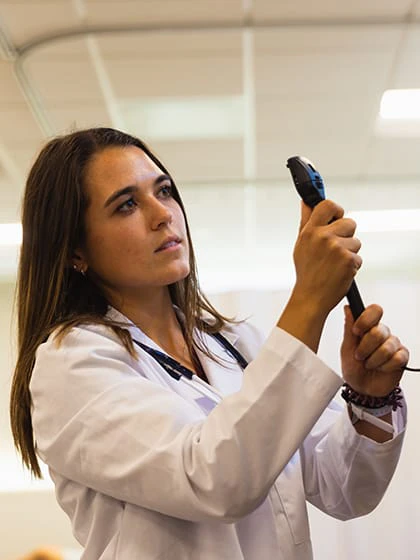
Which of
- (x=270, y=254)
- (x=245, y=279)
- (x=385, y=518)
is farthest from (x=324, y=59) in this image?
(x=245, y=279)

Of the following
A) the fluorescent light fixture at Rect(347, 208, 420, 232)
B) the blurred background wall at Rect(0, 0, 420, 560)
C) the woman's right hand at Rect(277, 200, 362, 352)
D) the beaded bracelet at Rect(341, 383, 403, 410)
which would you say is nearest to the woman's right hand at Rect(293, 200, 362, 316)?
the woman's right hand at Rect(277, 200, 362, 352)

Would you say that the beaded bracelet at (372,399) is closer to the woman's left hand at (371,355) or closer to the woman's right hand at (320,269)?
the woman's left hand at (371,355)

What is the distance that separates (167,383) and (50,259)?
236mm

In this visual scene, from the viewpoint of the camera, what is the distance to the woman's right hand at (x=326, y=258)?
0.69m

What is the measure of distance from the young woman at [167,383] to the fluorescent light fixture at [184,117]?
2.48 m

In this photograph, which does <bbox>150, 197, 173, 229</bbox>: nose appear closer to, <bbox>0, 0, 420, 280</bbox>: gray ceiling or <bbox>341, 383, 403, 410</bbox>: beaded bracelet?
<bbox>341, 383, 403, 410</bbox>: beaded bracelet

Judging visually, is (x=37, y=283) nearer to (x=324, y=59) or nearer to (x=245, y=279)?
(x=324, y=59)

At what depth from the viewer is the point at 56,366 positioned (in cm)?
82

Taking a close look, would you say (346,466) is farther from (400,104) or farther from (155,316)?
(400,104)

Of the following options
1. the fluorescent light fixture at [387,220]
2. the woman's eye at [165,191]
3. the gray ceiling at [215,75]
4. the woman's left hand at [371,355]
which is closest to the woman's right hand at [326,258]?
the woman's left hand at [371,355]

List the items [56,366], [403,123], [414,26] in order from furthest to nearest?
[403,123], [414,26], [56,366]

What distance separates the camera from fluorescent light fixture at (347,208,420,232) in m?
5.42

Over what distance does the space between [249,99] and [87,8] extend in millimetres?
993

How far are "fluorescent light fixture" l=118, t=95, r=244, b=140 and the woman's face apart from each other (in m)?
2.57
